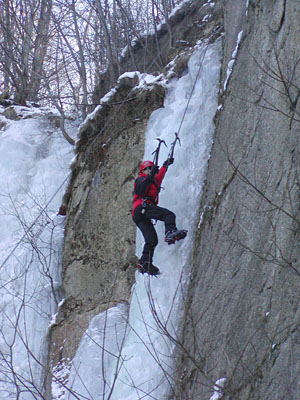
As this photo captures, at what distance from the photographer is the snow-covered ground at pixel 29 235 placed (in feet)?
22.9

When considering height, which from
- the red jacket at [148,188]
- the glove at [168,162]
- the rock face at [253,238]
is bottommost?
the rock face at [253,238]

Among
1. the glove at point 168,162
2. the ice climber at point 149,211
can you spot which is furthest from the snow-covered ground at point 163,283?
the glove at point 168,162

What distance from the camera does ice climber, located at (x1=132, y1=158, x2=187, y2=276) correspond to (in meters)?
5.77

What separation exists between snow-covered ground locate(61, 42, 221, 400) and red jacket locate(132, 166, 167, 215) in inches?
14.2

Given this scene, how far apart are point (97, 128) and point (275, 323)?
16.7 ft

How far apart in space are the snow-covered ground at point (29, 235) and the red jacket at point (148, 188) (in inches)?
68.3

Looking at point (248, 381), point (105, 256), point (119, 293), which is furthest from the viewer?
point (105, 256)

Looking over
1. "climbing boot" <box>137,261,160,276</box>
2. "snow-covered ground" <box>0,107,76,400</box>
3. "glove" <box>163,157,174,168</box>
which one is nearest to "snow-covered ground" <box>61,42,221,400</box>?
"climbing boot" <box>137,261,160,276</box>

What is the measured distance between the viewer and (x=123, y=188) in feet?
24.0

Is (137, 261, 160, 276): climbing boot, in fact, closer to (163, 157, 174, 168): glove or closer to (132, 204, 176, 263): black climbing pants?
(132, 204, 176, 263): black climbing pants

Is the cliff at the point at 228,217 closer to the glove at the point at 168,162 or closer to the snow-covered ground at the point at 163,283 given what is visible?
the snow-covered ground at the point at 163,283

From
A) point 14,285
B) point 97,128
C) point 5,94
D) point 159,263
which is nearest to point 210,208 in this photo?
point 159,263

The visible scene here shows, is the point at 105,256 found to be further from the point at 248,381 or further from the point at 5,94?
the point at 5,94

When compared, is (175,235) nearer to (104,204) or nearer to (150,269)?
(150,269)
